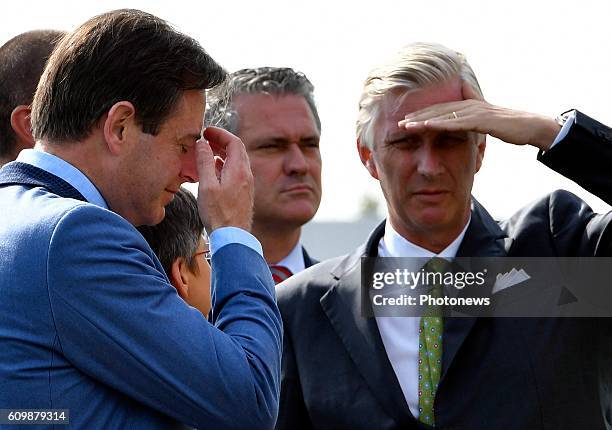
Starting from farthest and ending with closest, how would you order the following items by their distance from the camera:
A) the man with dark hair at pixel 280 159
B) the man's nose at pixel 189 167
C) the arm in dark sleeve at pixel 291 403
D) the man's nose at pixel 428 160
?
the man with dark hair at pixel 280 159
the man's nose at pixel 428 160
the arm in dark sleeve at pixel 291 403
the man's nose at pixel 189 167

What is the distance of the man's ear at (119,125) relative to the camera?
248 cm

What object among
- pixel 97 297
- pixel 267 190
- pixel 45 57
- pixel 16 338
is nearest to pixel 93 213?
pixel 97 297

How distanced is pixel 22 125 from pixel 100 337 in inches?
56.7

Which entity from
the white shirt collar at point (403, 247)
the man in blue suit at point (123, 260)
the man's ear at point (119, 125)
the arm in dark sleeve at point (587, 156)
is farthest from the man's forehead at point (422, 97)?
the man's ear at point (119, 125)

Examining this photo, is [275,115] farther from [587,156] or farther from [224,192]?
[224,192]

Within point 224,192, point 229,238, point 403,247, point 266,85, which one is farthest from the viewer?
point 266,85

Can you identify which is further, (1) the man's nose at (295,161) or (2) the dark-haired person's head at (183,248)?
(1) the man's nose at (295,161)

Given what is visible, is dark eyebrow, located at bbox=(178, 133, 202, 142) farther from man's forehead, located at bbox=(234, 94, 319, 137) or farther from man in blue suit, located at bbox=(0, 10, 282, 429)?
man's forehead, located at bbox=(234, 94, 319, 137)

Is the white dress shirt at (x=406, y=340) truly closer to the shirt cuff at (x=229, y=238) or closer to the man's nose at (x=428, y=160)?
the man's nose at (x=428, y=160)

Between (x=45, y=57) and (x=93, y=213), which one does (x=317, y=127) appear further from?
(x=93, y=213)

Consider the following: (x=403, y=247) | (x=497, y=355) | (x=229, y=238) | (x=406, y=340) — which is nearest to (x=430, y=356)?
(x=406, y=340)

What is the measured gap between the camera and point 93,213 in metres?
2.27

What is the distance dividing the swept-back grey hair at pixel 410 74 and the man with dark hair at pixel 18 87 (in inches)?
48.5

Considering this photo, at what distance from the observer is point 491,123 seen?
11.1ft
